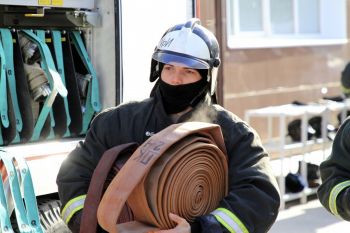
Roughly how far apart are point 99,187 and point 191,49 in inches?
23.9

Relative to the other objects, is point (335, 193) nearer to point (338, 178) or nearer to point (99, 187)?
point (338, 178)

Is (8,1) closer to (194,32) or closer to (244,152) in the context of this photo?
(194,32)

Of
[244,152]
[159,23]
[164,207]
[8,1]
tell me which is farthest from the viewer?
[159,23]

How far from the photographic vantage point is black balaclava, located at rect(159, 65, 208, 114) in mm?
2785

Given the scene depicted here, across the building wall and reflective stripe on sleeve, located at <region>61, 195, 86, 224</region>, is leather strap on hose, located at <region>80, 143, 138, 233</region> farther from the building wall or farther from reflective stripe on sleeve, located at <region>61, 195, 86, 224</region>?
the building wall

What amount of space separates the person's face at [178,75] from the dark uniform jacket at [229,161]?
10cm

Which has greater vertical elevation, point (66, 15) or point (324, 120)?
point (66, 15)

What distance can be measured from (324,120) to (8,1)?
166 inches

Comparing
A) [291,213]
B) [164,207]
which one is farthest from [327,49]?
[164,207]

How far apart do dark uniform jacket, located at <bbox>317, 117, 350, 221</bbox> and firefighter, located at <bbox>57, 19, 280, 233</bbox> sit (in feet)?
1.37

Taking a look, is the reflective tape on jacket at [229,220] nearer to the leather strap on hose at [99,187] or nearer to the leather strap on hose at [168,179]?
the leather strap on hose at [168,179]

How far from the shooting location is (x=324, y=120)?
301 inches

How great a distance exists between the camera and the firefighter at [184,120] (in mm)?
2631

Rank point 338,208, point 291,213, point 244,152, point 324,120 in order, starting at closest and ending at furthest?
point 244,152, point 338,208, point 291,213, point 324,120
